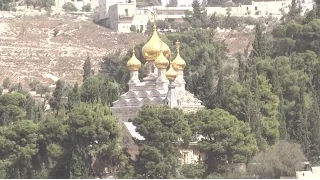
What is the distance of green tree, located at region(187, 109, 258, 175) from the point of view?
189 feet

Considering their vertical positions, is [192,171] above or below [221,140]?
below

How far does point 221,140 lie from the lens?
5838cm

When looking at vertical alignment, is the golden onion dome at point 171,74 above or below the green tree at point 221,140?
above

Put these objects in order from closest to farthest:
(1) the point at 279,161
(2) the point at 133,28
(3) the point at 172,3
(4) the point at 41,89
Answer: (1) the point at 279,161
(4) the point at 41,89
(2) the point at 133,28
(3) the point at 172,3

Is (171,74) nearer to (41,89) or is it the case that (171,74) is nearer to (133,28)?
(41,89)

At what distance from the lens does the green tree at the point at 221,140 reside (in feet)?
189

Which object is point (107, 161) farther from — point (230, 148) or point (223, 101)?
point (223, 101)

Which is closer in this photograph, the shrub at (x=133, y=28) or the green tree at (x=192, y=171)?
the green tree at (x=192, y=171)

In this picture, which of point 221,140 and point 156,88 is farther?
point 156,88

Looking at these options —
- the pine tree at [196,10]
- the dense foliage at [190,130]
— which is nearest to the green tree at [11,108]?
the dense foliage at [190,130]

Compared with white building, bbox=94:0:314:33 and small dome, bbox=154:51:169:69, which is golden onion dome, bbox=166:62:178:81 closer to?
small dome, bbox=154:51:169:69

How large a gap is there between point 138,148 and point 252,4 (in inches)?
2668

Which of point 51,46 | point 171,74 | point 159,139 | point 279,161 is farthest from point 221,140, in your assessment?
point 51,46

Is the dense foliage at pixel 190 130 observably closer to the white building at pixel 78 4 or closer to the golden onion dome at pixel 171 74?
the golden onion dome at pixel 171 74
